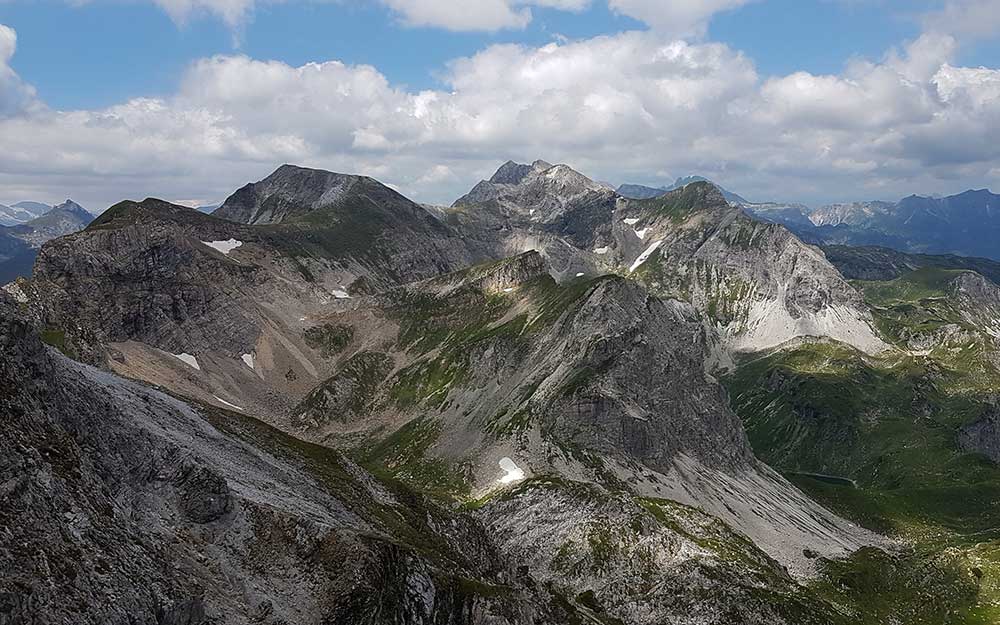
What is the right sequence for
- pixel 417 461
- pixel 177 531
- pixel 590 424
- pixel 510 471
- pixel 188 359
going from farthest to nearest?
pixel 188 359
pixel 417 461
pixel 590 424
pixel 510 471
pixel 177 531

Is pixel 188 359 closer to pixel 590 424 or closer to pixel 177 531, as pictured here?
pixel 590 424

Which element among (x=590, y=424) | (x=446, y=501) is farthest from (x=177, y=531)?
(x=590, y=424)

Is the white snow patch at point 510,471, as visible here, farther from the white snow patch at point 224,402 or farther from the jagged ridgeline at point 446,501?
the white snow patch at point 224,402

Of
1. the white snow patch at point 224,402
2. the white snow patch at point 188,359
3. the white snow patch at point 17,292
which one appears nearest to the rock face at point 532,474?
the white snow patch at point 188,359

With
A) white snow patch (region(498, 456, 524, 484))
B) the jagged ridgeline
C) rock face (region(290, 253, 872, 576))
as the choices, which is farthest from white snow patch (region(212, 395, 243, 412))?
white snow patch (region(498, 456, 524, 484))

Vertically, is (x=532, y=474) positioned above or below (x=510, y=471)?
above

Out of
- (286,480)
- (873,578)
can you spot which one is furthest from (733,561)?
(286,480)
